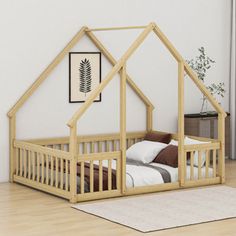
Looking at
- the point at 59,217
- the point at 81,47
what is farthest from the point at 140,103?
the point at 59,217

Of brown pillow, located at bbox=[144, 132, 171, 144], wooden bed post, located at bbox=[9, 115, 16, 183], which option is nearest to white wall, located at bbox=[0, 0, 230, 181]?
wooden bed post, located at bbox=[9, 115, 16, 183]

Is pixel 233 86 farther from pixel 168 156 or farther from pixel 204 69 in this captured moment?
pixel 168 156

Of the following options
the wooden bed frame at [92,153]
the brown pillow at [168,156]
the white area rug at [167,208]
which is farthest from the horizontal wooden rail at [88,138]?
the white area rug at [167,208]

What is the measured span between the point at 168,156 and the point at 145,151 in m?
0.33

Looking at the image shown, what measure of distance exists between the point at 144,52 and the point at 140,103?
66 cm

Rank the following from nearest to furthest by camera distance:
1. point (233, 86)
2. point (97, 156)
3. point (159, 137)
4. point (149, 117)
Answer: point (97, 156)
point (159, 137)
point (149, 117)
point (233, 86)

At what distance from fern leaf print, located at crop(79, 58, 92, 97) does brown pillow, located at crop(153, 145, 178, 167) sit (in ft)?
3.98

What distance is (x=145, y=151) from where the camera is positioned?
863cm

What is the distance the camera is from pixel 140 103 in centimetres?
953

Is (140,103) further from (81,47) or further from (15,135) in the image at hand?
(15,135)

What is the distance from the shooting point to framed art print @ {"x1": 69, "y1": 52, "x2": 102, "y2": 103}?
8.87 m

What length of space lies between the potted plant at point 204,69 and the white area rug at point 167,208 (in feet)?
7.70

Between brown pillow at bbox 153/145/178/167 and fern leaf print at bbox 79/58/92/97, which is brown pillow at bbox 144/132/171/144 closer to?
brown pillow at bbox 153/145/178/167

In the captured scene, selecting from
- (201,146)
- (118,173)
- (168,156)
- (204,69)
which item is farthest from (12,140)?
(204,69)
